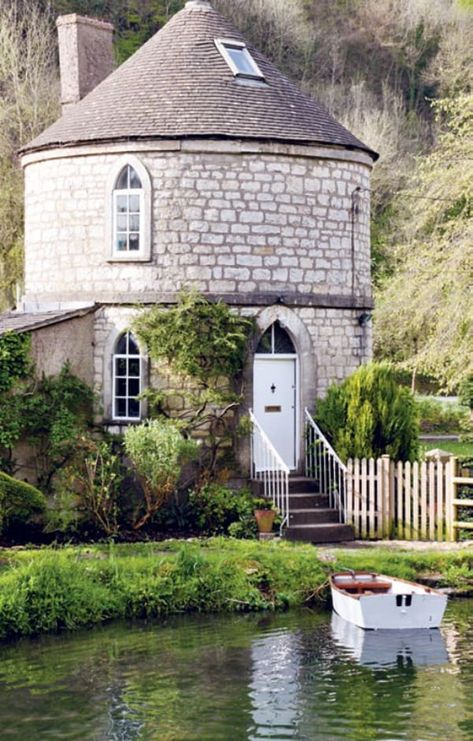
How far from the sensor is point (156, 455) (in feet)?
70.1

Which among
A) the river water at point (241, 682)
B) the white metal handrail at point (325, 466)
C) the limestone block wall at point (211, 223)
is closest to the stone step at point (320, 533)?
the white metal handrail at point (325, 466)

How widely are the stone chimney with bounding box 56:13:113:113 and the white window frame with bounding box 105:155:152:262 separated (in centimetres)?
443

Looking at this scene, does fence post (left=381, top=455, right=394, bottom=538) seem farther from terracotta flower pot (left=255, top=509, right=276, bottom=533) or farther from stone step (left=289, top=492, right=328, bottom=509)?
terracotta flower pot (left=255, top=509, right=276, bottom=533)

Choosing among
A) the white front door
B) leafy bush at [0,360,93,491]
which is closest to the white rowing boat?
leafy bush at [0,360,93,491]

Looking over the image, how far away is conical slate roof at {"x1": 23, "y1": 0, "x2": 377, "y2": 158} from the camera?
23.3 m

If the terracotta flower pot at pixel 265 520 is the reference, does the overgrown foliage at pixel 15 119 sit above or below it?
above

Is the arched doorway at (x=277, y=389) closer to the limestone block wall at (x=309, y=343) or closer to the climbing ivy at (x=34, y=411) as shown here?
the limestone block wall at (x=309, y=343)

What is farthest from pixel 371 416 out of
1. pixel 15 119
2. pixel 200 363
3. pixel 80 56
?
pixel 15 119

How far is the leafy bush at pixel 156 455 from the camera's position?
21.3 meters

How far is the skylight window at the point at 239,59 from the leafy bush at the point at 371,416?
20.0 feet

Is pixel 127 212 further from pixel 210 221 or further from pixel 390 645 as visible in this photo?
pixel 390 645

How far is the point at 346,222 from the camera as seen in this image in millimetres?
24344

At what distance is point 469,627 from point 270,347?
7997mm

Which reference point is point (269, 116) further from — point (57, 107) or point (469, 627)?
point (57, 107)
